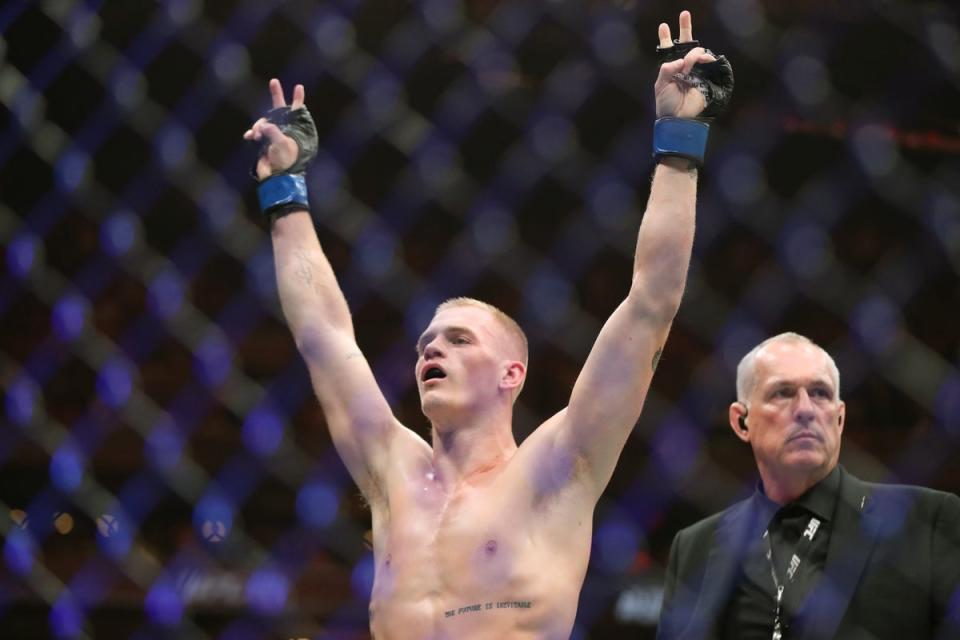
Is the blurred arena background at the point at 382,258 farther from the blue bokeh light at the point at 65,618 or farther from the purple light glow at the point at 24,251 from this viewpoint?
the purple light glow at the point at 24,251

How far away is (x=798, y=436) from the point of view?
212 cm

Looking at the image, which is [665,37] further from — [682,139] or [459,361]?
[459,361]

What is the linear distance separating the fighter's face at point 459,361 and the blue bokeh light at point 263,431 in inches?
68.4

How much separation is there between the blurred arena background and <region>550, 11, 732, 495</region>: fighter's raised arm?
1.49 meters

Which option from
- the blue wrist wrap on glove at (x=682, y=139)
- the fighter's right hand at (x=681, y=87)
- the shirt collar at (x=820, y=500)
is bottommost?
the shirt collar at (x=820, y=500)

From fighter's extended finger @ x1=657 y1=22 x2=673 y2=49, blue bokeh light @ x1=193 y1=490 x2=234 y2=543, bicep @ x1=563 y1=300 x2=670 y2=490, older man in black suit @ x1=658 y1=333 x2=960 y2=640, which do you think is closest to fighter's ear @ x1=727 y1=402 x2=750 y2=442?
older man in black suit @ x1=658 y1=333 x2=960 y2=640

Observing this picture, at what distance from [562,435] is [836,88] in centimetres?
208

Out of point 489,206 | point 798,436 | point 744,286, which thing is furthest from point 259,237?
point 798,436

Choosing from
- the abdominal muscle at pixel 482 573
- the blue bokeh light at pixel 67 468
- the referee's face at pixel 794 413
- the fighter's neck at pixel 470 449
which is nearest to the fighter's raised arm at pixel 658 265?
the abdominal muscle at pixel 482 573

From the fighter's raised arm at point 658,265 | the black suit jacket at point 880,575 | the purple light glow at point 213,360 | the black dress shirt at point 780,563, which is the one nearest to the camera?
the fighter's raised arm at point 658,265

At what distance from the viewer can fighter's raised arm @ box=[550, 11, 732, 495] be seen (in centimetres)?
168

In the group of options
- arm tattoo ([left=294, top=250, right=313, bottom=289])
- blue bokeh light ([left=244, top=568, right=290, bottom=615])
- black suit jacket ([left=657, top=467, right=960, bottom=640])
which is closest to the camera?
black suit jacket ([left=657, top=467, right=960, bottom=640])

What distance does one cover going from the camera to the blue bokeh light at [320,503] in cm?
389

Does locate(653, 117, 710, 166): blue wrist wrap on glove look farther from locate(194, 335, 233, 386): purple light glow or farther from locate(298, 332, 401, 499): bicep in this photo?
locate(194, 335, 233, 386): purple light glow
